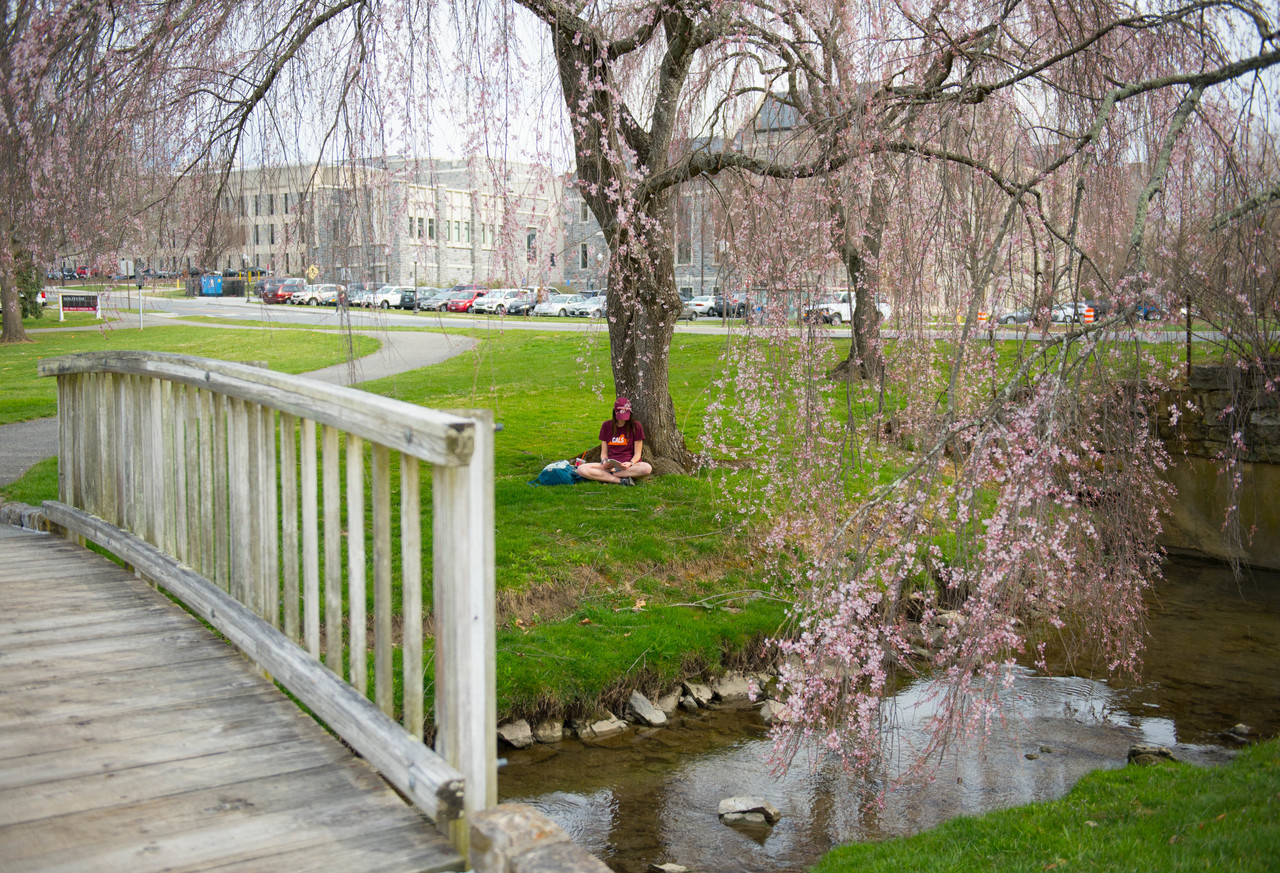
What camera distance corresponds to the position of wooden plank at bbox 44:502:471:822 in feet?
8.82

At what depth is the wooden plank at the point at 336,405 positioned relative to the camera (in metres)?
2.58

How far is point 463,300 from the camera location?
149ft

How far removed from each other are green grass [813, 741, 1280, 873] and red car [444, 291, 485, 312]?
127ft

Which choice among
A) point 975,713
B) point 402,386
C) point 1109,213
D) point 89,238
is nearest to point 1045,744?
point 975,713

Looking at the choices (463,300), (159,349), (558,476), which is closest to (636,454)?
(558,476)

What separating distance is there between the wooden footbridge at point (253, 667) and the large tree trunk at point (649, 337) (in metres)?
4.85

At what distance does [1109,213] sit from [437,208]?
4476 millimetres

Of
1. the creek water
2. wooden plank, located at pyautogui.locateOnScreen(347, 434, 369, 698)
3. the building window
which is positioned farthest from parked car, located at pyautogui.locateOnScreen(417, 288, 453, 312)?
wooden plank, located at pyautogui.locateOnScreen(347, 434, 369, 698)

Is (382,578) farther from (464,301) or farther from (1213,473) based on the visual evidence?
(464,301)

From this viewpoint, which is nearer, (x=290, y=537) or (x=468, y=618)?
(x=468, y=618)

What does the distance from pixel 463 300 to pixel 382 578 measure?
43273 mm

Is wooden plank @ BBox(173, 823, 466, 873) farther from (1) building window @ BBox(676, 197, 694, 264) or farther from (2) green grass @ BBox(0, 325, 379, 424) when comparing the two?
(2) green grass @ BBox(0, 325, 379, 424)

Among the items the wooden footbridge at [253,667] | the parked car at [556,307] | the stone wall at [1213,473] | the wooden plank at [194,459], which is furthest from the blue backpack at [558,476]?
the parked car at [556,307]

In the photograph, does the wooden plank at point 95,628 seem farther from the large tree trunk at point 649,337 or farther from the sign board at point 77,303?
the sign board at point 77,303
